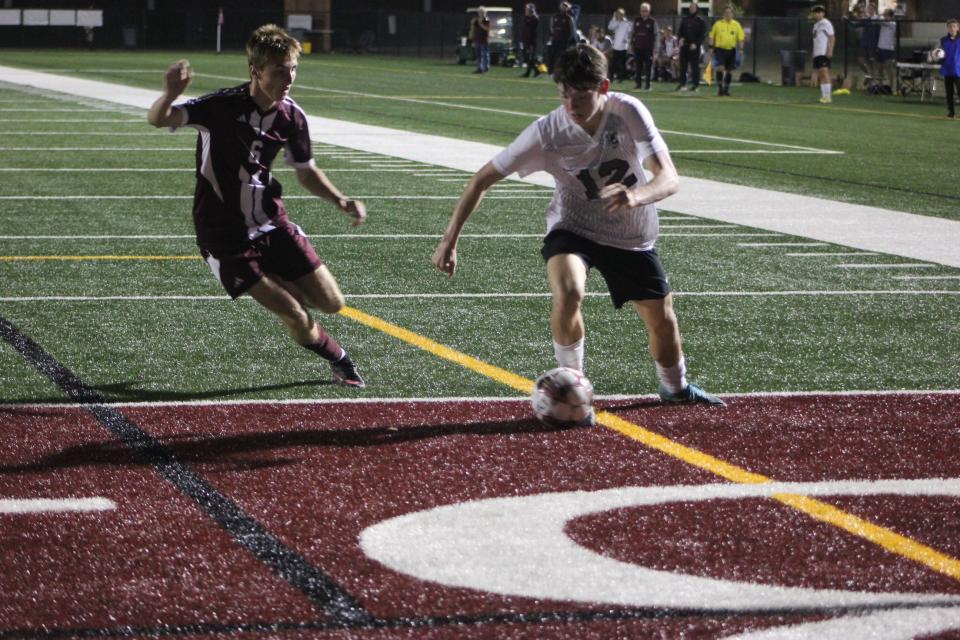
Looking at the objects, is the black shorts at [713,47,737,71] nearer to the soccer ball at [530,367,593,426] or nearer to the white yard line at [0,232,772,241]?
the white yard line at [0,232,772,241]

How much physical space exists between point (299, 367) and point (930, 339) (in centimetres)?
325

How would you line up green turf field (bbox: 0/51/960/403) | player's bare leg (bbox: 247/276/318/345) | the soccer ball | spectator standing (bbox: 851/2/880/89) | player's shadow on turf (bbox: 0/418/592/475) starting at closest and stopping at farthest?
player's shadow on turf (bbox: 0/418/592/475) → the soccer ball → player's bare leg (bbox: 247/276/318/345) → green turf field (bbox: 0/51/960/403) → spectator standing (bbox: 851/2/880/89)

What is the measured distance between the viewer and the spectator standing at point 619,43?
3928cm

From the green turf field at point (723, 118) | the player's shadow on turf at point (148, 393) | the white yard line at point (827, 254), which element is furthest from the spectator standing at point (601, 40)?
the player's shadow on turf at point (148, 393)

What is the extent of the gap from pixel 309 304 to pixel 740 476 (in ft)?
8.23

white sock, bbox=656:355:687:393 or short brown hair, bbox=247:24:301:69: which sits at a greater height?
short brown hair, bbox=247:24:301:69

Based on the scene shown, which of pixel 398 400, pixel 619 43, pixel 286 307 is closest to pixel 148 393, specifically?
pixel 286 307

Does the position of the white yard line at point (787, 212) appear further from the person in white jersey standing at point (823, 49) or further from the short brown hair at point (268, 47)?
the person in white jersey standing at point (823, 49)

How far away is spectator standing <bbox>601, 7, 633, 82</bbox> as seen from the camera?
39.3 m

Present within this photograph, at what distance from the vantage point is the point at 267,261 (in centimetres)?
731

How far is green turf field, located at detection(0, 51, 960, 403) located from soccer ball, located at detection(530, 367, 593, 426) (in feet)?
2.70

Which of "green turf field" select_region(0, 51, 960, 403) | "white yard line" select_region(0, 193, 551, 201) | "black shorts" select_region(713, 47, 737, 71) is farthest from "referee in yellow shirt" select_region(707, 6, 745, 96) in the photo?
"white yard line" select_region(0, 193, 551, 201)

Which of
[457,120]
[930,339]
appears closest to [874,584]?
[930,339]

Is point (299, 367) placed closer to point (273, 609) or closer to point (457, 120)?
point (273, 609)
